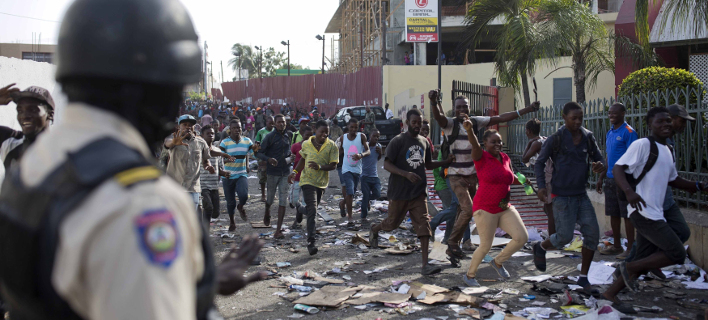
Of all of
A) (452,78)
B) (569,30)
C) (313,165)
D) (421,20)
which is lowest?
(313,165)

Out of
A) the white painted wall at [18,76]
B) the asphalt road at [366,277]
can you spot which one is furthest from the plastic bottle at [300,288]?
the white painted wall at [18,76]

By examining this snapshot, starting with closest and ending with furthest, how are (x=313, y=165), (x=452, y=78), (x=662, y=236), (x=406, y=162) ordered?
(x=662, y=236)
(x=406, y=162)
(x=313, y=165)
(x=452, y=78)

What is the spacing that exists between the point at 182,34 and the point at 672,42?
1453cm

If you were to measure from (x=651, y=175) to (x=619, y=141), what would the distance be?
2.08 meters

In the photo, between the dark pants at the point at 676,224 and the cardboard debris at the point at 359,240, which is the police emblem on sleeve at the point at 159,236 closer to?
the dark pants at the point at 676,224

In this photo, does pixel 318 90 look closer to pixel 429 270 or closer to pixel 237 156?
pixel 237 156

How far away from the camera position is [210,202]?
8.10 meters

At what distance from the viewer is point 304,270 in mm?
Result: 6598

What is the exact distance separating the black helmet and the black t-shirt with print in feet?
18.0

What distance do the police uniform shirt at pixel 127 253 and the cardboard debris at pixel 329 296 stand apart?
14.1 ft

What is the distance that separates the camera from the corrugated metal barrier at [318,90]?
31.1 meters

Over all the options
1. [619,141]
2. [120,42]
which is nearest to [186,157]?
[619,141]

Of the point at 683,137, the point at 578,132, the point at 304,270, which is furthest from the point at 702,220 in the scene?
the point at 304,270

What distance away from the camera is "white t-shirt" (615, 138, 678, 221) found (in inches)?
188
